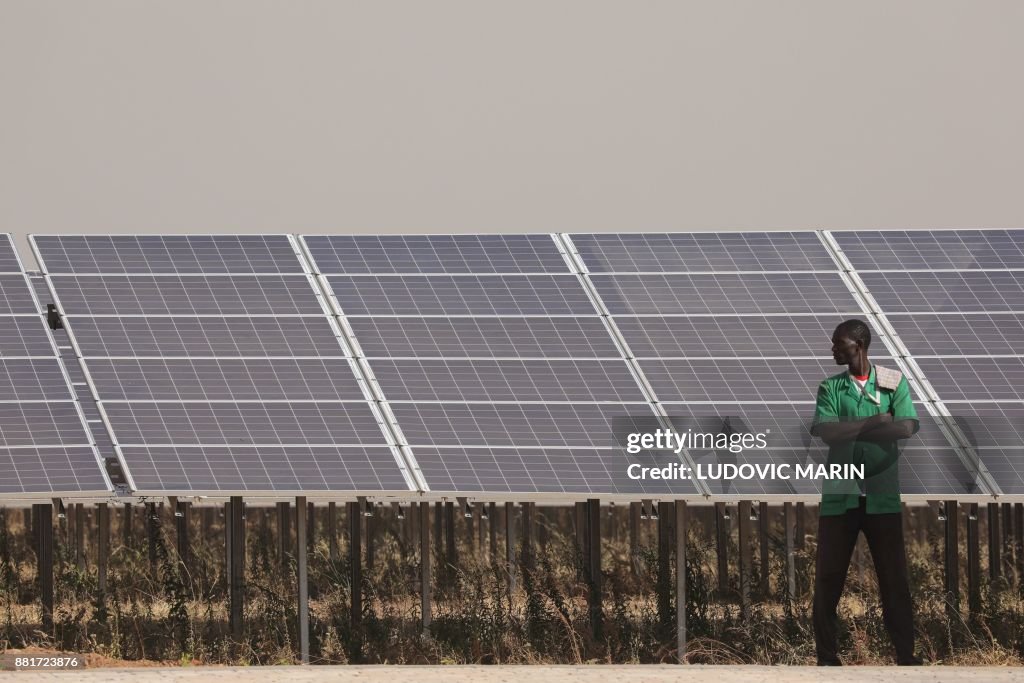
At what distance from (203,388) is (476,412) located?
301cm

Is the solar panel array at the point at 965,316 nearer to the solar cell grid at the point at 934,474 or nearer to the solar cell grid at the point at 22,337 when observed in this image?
the solar cell grid at the point at 934,474

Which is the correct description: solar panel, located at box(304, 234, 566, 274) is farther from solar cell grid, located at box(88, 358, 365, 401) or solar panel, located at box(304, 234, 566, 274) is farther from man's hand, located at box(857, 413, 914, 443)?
man's hand, located at box(857, 413, 914, 443)

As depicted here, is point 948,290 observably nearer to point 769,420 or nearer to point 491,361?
point 769,420

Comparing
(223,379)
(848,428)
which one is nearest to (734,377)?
(848,428)

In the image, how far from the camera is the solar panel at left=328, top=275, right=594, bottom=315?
17.2 metres

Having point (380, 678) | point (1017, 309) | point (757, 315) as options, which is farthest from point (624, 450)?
point (1017, 309)

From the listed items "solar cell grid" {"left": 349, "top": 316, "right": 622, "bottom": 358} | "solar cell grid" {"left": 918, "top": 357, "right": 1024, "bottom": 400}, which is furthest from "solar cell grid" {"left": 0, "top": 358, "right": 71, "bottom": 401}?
"solar cell grid" {"left": 918, "top": 357, "right": 1024, "bottom": 400}

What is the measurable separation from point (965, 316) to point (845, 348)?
18.4 feet

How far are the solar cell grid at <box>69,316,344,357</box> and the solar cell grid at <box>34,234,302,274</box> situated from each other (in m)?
0.84

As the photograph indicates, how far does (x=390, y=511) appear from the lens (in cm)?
3728

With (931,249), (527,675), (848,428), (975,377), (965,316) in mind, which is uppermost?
(931,249)

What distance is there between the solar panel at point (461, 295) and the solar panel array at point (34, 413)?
329 cm

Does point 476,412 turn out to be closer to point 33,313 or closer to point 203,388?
point 203,388

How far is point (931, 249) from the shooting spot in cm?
1812
